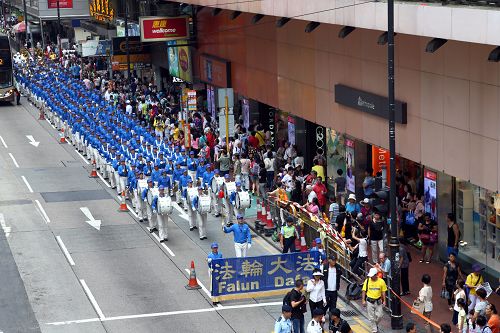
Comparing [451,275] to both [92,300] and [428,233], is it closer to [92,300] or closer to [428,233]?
[428,233]

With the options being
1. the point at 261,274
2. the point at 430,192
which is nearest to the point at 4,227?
the point at 261,274

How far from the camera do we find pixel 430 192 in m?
27.1

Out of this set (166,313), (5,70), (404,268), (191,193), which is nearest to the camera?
(166,313)

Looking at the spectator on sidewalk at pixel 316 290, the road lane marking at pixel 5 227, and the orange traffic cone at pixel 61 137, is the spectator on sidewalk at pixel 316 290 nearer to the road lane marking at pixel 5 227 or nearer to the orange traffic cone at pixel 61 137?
the road lane marking at pixel 5 227

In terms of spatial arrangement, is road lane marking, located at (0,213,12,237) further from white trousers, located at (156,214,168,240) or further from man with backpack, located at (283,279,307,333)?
man with backpack, located at (283,279,307,333)

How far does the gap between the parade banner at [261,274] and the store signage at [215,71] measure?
19.2 m

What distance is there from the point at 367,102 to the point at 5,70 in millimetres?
34246

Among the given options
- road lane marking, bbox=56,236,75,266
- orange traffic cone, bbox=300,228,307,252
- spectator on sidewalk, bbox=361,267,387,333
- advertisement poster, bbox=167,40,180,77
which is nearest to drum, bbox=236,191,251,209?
orange traffic cone, bbox=300,228,307,252

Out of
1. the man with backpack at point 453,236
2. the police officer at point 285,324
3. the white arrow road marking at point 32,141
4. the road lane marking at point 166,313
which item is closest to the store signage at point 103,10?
the white arrow road marking at point 32,141

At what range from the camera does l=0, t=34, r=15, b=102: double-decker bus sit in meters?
58.6

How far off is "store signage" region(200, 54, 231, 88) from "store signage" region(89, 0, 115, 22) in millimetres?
18637

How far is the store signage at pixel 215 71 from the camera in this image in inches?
1683

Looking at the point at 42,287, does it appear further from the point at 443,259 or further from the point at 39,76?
the point at 39,76

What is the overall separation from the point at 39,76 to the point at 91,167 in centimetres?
1982
